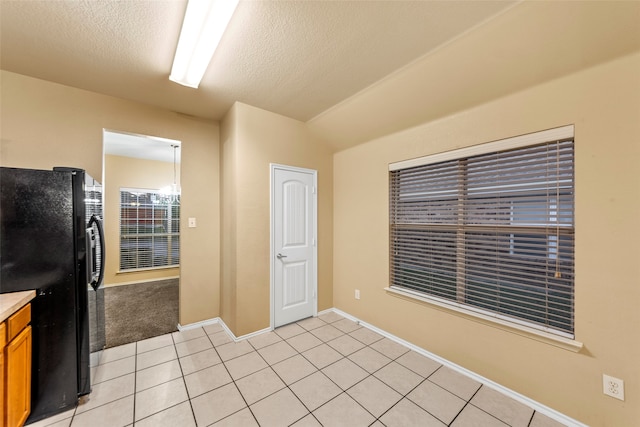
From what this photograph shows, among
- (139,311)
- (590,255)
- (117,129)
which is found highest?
(117,129)

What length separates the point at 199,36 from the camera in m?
1.67

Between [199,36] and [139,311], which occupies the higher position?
Result: [199,36]

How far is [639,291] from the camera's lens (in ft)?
4.74

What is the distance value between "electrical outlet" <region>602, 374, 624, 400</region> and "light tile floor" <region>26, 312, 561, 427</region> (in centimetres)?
41

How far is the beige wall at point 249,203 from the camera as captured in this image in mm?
2742

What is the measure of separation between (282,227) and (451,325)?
6.95 ft

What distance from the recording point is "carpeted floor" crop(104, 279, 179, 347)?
2.88 metres

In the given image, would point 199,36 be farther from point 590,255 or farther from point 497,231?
point 590,255

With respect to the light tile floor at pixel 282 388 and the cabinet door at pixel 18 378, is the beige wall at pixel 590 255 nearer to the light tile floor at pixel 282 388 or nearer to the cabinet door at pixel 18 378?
the light tile floor at pixel 282 388

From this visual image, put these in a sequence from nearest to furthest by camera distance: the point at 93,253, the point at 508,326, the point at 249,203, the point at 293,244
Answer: the point at 508,326 < the point at 93,253 < the point at 249,203 < the point at 293,244

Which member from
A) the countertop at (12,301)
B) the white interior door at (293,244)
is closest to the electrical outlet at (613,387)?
the white interior door at (293,244)

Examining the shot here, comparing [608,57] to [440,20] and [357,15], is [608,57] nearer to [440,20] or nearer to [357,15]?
[440,20]

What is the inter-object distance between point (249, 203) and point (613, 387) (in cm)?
323

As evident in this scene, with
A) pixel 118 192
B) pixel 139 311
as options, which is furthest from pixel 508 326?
pixel 118 192
